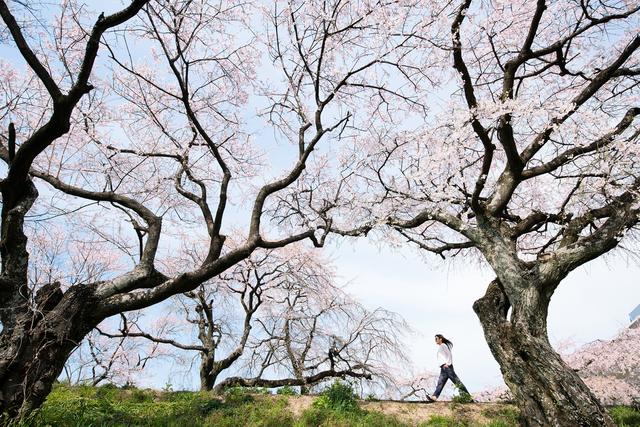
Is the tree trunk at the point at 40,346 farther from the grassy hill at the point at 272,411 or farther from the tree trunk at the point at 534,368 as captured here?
the tree trunk at the point at 534,368

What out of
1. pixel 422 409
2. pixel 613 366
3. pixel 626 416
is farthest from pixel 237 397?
pixel 613 366

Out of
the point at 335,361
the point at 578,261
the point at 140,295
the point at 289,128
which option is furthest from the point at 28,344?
the point at 335,361

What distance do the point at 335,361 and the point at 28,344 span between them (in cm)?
1090

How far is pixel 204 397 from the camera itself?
9.53m

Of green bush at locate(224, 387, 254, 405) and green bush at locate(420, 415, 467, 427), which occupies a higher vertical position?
green bush at locate(224, 387, 254, 405)

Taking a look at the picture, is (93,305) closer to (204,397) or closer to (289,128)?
(204,397)

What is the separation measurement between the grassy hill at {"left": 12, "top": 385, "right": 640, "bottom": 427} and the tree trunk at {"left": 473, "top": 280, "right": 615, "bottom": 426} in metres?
1.73

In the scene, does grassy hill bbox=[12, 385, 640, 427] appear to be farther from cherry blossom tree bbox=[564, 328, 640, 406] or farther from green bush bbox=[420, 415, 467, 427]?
cherry blossom tree bbox=[564, 328, 640, 406]

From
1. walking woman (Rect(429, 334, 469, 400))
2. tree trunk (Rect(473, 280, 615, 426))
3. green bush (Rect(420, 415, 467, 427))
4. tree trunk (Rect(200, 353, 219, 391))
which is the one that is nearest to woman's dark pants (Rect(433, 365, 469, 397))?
walking woman (Rect(429, 334, 469, 400))

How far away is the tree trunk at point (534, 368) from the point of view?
612cm

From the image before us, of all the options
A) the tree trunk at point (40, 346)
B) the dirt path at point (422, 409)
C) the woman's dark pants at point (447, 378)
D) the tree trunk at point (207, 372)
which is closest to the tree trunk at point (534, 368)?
the dirt path at point (422, 409)

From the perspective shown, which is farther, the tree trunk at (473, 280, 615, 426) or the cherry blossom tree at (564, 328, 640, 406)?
the cherry blossom tree at (564, 328, 640, 406)

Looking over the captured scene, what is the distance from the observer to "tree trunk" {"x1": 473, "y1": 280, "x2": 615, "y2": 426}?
20.1 feet

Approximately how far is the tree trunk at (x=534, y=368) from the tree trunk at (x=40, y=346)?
22.6 feet
